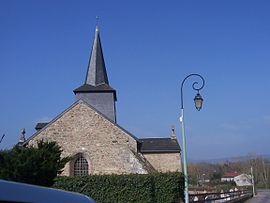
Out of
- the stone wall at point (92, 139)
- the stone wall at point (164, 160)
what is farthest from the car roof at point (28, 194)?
the stone wall at point (164, 160)

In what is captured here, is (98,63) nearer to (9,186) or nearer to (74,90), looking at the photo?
(74,90)

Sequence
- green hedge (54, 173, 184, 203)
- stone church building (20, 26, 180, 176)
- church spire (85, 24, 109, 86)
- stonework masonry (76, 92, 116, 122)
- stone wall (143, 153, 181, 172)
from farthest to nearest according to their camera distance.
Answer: stone wall (143, 153, 181, 172) → church spire (85, 24, 109, 86) → stonework masonry (76, 92, 116, 122) → stone church building (20, 26, 180, 176) → green hedge (54, 173, 184, 203)

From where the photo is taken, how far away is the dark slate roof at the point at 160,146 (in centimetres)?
4641

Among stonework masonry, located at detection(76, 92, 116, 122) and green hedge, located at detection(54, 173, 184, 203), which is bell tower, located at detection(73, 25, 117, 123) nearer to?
stonework masonry, located at detection(76, 92, 116, 122)

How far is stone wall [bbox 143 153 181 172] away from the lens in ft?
150

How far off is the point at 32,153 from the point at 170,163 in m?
31.2

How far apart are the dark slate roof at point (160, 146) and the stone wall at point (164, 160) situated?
439 millimetres

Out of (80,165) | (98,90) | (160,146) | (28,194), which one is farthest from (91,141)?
(28,194)

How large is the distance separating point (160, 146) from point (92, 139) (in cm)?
1413

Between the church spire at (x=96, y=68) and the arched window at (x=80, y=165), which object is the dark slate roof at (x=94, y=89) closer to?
the church spire at (x=96, y=68)

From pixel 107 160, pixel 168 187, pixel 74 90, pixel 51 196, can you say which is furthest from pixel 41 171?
pixel 74 90

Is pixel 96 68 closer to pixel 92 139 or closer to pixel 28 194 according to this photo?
pixel 92 139

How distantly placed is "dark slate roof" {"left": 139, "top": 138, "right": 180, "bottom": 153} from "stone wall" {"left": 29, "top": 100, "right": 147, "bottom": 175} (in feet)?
35.9

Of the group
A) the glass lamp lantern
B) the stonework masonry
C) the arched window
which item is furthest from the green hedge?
the stonework masonry
